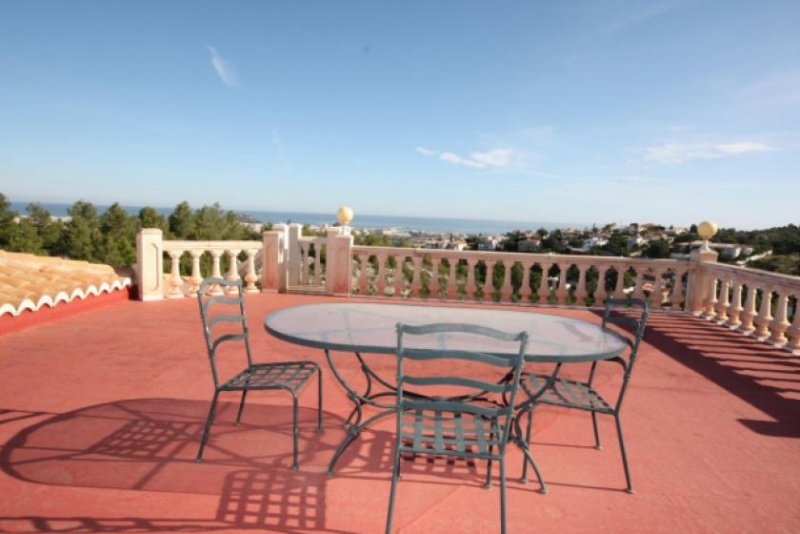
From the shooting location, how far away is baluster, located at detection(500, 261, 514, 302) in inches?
272

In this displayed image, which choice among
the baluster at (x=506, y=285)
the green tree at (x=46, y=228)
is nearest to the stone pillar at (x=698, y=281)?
the baluster at (x=506, y=285)

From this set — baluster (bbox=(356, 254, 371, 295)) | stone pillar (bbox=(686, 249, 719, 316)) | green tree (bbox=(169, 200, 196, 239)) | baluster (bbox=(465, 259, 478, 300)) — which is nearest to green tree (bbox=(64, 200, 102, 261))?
green tree (bbox=(169, 200, 196, 239))

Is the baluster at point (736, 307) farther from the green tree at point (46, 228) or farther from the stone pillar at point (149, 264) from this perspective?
the green tree at point (46, 228)

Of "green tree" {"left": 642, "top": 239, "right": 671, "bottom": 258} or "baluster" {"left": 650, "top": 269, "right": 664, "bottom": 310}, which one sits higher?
"green tree" {"left": 642, "top": 239, "right": 671, "bottom": 258}

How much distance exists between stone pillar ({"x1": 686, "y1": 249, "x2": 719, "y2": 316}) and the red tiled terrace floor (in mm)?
3120

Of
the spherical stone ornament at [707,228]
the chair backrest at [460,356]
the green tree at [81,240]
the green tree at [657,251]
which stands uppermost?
the spherical stone ornament at [707,228]

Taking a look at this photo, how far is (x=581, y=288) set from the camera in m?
7.05

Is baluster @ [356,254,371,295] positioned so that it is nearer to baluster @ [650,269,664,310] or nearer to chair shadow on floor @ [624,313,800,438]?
chair shadow on floor @ [624,313,800,438]

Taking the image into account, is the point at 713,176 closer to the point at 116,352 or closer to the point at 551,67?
the point at 551,67

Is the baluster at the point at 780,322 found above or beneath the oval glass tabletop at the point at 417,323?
beneath

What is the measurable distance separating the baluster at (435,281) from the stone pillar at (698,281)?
3.84 m

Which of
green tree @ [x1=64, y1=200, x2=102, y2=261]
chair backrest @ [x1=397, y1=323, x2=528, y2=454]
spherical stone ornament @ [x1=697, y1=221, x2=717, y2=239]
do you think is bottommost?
green tree @ [x1=64, y1=200, x2=102, y2=261]

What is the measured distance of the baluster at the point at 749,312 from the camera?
556cm

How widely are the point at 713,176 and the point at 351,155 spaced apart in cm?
2306
